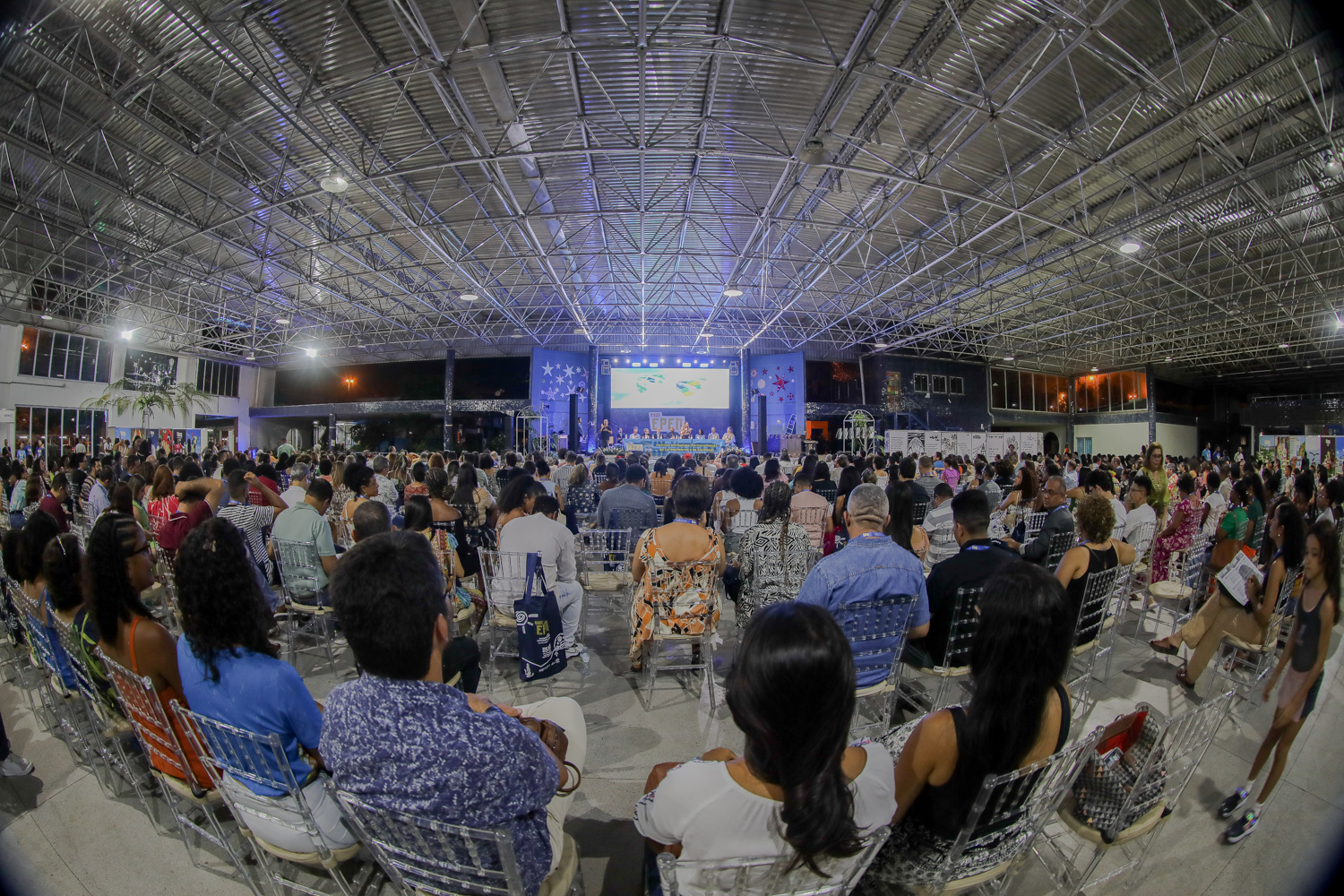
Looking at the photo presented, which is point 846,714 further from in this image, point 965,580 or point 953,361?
point 953,361

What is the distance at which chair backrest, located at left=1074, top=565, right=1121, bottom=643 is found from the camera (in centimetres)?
266

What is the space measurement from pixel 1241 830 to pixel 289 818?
10.6 ft

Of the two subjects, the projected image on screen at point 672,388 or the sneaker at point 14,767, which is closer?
the sneaker at point 14,767

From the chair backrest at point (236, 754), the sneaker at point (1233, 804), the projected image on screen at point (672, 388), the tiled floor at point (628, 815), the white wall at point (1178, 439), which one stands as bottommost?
the tiled floor at point (628, 815)

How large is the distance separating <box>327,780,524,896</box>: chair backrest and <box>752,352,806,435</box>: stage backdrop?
779 inches

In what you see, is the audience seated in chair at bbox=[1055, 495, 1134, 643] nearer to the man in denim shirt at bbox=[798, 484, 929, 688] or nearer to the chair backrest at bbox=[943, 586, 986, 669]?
the chair backrest at bbox=[943, 586, 986, 669]

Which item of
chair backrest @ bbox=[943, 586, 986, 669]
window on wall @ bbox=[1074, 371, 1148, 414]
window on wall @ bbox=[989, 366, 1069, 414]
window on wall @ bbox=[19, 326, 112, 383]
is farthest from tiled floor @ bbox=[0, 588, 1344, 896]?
window on wall @ bbox=[1074, 371, 1148, 414]

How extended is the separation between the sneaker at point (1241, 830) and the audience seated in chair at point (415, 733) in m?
2.49

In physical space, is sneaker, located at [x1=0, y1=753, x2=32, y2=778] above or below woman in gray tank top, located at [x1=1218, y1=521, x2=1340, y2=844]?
below

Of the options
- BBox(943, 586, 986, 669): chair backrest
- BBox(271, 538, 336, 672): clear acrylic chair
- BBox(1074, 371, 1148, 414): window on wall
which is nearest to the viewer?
BBox(943, 586, 986, 669): chair backrest

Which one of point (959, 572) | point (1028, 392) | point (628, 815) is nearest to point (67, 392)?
point (628, 815)

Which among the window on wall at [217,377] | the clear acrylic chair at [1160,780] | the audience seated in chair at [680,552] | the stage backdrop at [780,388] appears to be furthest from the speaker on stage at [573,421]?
the clear acrylic chair at [1160,780]

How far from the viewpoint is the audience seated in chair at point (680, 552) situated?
2941 millimetres

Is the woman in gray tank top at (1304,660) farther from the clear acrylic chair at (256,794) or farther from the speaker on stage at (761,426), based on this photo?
the speaker on stage at (761,426)
